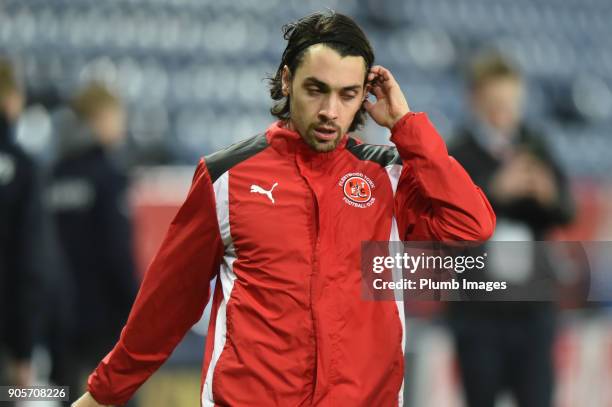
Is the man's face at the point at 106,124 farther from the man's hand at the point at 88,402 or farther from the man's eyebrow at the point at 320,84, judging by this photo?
the man's eyebrow at the point at 320,84

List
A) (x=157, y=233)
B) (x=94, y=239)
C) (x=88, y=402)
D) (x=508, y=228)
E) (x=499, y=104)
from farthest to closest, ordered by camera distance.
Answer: (x=157, y=233) → (x=94, y=239) → (x=499, y=104) → (x=508, y=228) → (x=88, y=402)

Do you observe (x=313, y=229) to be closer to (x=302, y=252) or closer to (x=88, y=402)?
(x=302, y=252)

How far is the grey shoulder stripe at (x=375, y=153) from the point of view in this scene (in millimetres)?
2586

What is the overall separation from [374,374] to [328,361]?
4.6 inches

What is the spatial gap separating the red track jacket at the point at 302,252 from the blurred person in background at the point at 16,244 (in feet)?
6.91

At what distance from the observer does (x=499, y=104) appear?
473cm

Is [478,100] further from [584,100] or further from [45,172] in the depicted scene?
[584,100]

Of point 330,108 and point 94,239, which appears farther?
point 94,239

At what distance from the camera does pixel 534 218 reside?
4562mm

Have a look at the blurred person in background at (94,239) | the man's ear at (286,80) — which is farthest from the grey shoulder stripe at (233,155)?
the blurred person in background at (94,239)

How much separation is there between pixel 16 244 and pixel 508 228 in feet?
6.67

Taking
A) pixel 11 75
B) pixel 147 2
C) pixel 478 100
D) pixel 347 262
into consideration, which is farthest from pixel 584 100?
pixel 347 262

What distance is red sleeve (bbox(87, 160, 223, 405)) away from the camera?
8.37 ft

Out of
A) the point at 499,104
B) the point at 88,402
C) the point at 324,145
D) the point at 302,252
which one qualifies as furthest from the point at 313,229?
the point at 499,104
